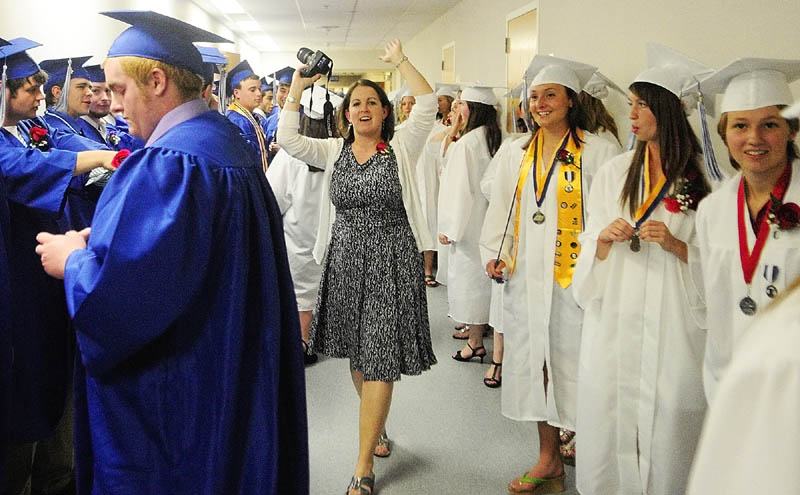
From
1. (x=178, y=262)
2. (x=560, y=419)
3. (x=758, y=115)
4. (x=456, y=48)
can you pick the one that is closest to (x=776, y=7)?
(x=758, y=115)

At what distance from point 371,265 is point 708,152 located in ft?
4.18

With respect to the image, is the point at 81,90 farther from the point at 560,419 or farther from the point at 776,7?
the point at 776,7

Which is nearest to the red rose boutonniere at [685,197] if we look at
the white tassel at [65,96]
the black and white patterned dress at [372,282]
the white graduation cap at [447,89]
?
the black and white patterned dress at [372,282]

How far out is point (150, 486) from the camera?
152cm

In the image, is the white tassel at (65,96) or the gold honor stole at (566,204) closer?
the gold honor stole at (566,204)

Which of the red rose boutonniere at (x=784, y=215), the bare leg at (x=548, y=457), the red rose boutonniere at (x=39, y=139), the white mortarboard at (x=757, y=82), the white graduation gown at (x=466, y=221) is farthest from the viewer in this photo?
the white graduation gown at (x=466, y=221)

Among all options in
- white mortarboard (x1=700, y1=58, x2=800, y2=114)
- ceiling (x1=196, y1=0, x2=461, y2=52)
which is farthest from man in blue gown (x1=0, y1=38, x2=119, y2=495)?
ceiling (x1=196, y1=0, x2=461, y2=52)

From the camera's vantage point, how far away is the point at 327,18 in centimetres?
1152

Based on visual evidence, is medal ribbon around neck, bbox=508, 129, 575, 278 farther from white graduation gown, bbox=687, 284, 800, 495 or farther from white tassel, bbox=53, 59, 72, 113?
white tassel, bbox=53, 59, 72, 113

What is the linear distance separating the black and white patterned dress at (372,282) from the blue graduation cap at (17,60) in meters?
1.17

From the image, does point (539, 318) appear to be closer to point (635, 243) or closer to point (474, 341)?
point (635, 243)

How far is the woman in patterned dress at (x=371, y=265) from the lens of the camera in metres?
2.69

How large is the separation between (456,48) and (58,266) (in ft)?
26.8

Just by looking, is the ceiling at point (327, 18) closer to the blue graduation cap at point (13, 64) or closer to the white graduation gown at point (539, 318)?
the white graduation gown at point (539, 318)
